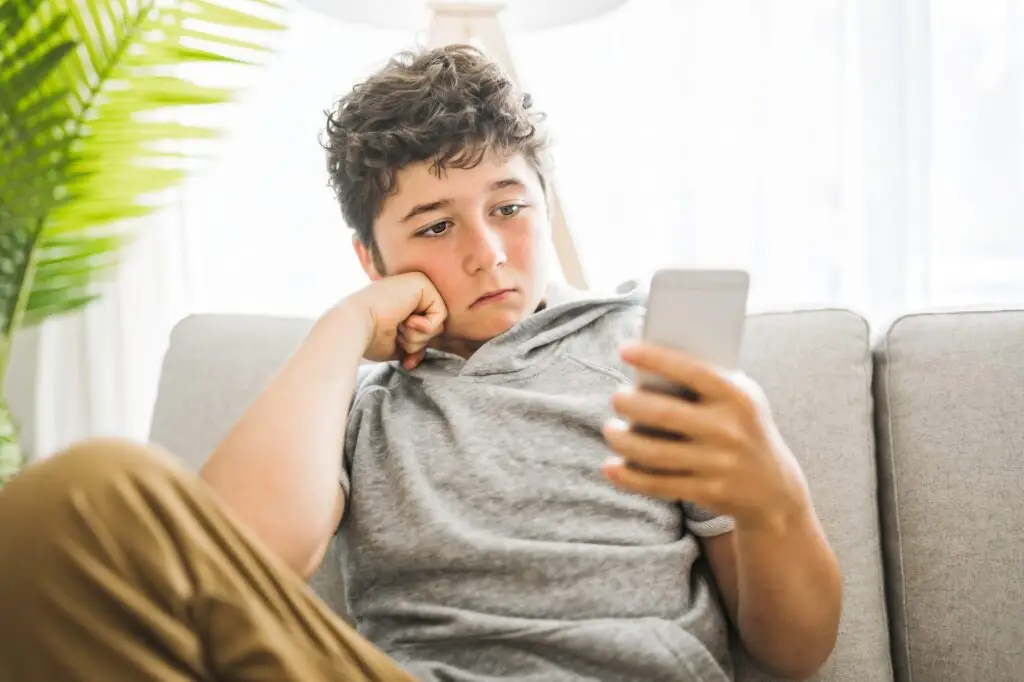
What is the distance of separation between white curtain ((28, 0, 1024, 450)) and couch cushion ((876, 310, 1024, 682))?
1.33 ft

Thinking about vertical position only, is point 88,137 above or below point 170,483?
above

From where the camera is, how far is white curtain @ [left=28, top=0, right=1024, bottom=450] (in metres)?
1.63

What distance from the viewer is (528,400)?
1008mm

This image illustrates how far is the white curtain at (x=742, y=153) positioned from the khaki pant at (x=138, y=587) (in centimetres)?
104

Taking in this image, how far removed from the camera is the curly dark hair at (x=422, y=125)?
3.50 feet

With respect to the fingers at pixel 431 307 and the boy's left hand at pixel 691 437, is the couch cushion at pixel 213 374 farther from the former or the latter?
the boy's left hand at pixel 691 437

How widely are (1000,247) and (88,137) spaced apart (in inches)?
62.3

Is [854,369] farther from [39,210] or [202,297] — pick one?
[202,297]

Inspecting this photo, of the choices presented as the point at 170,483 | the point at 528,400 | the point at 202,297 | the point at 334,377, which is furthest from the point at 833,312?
the point at 202,297

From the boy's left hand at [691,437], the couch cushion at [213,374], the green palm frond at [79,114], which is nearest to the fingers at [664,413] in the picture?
the boy's left hand at [691,437]

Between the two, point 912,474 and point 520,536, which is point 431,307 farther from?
point 912,474

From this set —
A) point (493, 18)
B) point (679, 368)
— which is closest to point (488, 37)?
point (493, 18)

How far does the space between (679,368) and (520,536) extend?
0.31 metres

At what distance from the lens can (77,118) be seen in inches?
57.6
